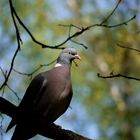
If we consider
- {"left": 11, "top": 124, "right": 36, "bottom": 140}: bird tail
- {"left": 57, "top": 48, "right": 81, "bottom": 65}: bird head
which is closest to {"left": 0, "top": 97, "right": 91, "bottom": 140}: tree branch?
{"left": 11, "top": 124, "right": 36, "bottom": 140}: bird tail

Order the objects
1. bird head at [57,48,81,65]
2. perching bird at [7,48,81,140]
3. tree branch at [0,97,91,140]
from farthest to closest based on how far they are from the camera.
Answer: bird head at [57,48,81,65], perching bird at [7,48,81,140], tree branch at [0,97,91,140]

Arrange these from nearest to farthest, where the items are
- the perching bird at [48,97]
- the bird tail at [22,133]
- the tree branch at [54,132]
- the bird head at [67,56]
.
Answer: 1. the tree branch at [54,132]
2. the bird tail at [22,133]
3. the perching bird at [48,97]
4. the bird head at [67,56]

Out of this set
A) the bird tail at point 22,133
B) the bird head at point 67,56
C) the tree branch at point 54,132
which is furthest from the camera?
the bird head at point 67,56

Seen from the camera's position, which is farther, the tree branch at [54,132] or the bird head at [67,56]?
the bird head at [67,56]

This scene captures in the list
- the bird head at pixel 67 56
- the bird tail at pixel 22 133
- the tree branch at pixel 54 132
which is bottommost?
the tree branch at pixel 54 132

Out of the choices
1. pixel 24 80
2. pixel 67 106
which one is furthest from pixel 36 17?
pixel 67 106

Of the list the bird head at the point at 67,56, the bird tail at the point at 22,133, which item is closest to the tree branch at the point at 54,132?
the bird tail at the point at 22,133

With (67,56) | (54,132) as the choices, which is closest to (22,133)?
(54,132)

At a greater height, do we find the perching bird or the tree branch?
the perching bird

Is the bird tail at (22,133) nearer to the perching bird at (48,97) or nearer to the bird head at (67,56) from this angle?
the perching bird at (48,97)

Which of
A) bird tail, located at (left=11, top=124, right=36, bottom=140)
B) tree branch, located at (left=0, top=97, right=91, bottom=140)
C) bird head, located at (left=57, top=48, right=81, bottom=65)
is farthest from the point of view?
bird head, located at (left=57, top=48, right=81, bottom=65)

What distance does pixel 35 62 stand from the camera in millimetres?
13734

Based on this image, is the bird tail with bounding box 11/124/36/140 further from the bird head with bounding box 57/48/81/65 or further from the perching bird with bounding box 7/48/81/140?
the bird head with bounding box 57/48/81/65

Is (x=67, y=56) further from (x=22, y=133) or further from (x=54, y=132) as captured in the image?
(x=54, y=132)
